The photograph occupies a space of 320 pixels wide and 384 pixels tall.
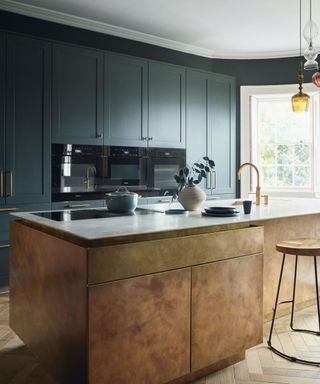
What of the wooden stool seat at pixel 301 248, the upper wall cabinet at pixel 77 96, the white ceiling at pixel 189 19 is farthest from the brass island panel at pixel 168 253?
the white ceiling at pixel 189 19

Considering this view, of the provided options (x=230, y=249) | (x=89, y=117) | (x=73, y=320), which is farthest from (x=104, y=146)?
(x=73, y=320)

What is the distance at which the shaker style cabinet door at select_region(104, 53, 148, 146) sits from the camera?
4309 millimetres

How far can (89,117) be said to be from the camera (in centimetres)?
417

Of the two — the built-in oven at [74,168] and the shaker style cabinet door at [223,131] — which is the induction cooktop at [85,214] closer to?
the built-in oven at [74,168]

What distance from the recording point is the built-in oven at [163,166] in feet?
15.6

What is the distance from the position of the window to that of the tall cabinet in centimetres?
294

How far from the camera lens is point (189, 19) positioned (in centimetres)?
443

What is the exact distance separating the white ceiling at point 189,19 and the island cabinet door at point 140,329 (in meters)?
3.05

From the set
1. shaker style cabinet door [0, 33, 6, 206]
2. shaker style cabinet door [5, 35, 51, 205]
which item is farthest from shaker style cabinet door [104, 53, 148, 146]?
shaker style cabinet door [0, 33, 6, 206]

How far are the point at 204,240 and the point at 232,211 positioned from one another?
1.68 feet

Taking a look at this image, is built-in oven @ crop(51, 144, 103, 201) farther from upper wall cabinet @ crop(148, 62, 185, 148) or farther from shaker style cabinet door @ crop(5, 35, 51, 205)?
upper wall cabinet @ crop(148, 62, 185, 148)

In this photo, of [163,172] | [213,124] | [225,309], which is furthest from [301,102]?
[213,124]

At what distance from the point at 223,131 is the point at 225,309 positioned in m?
3.55

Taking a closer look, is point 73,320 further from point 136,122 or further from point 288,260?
point 136,122
